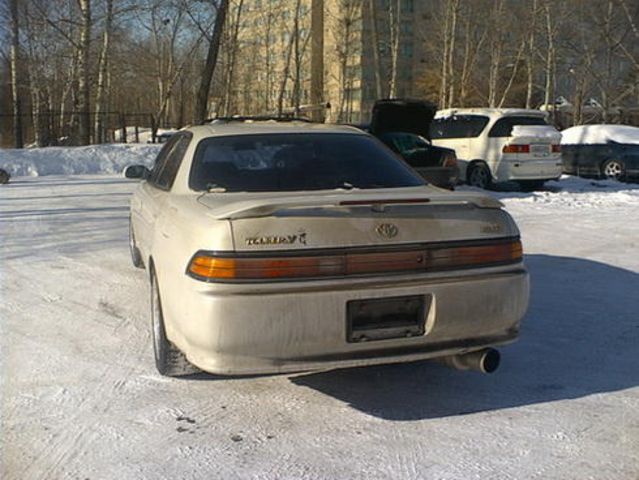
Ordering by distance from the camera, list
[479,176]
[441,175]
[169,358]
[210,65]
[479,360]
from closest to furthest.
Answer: [479,360] < [169,358] < [441,175] < [479,176] < [210,65]

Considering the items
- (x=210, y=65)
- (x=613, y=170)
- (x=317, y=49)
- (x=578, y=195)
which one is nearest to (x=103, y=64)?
(x=210, y=65)

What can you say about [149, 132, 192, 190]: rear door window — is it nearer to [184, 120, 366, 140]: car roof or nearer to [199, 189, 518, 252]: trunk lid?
[184, 120, 366, 140]: car roof

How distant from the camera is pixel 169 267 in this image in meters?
3.45

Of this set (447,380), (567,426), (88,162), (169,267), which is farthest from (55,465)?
(88,162)

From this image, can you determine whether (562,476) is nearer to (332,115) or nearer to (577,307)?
(577,307)

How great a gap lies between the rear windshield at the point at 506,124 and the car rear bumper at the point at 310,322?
34.9ft

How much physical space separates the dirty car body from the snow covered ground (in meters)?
0.38

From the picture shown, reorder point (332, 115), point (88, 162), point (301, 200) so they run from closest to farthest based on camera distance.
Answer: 1. point (301, 200)
2. point (88, 162)
3. point (332, 115)

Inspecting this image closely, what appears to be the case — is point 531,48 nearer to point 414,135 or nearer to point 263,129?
point 414,135

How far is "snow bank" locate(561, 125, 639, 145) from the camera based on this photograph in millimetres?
15359

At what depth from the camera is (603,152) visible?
15.5m

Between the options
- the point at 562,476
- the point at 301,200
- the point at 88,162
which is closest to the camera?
the point at 562,476

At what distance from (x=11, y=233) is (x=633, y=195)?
11136mm

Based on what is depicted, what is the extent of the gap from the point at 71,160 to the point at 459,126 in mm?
11151
